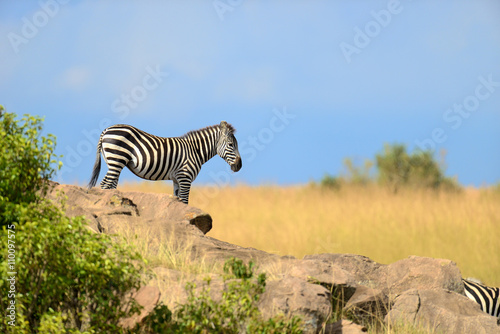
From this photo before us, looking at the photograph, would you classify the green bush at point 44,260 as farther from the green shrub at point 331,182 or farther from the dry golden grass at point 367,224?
the green shrub at point 331,182

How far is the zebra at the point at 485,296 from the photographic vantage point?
10.5 metres

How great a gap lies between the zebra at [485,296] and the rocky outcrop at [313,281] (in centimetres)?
37

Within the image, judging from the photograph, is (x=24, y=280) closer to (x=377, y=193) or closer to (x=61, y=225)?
(x=61, y=225)

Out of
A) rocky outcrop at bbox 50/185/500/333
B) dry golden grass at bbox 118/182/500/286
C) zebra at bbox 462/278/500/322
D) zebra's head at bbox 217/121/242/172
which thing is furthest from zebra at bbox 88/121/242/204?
zebra at bbox 462/278/500/322

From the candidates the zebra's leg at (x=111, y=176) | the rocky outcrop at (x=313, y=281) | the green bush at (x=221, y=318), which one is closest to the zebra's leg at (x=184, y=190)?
the zebra's leg at (x=111, y=176)

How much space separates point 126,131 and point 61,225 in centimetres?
777

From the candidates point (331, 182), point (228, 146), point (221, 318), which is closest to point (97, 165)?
point (228, 146)

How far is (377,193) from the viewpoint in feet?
74.4

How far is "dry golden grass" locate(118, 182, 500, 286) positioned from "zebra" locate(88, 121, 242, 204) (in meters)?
2.85

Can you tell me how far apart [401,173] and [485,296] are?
63.0ft

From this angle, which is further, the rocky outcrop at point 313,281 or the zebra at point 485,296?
the zebra at point 485,296

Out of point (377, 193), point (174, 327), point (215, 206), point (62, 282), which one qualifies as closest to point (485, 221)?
point (377, 193)

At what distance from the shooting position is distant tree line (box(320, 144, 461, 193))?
27953mm

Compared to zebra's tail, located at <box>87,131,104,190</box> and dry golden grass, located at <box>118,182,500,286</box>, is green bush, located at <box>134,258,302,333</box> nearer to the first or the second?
zebra's tail, located at <box>87,131,104,190</box>
